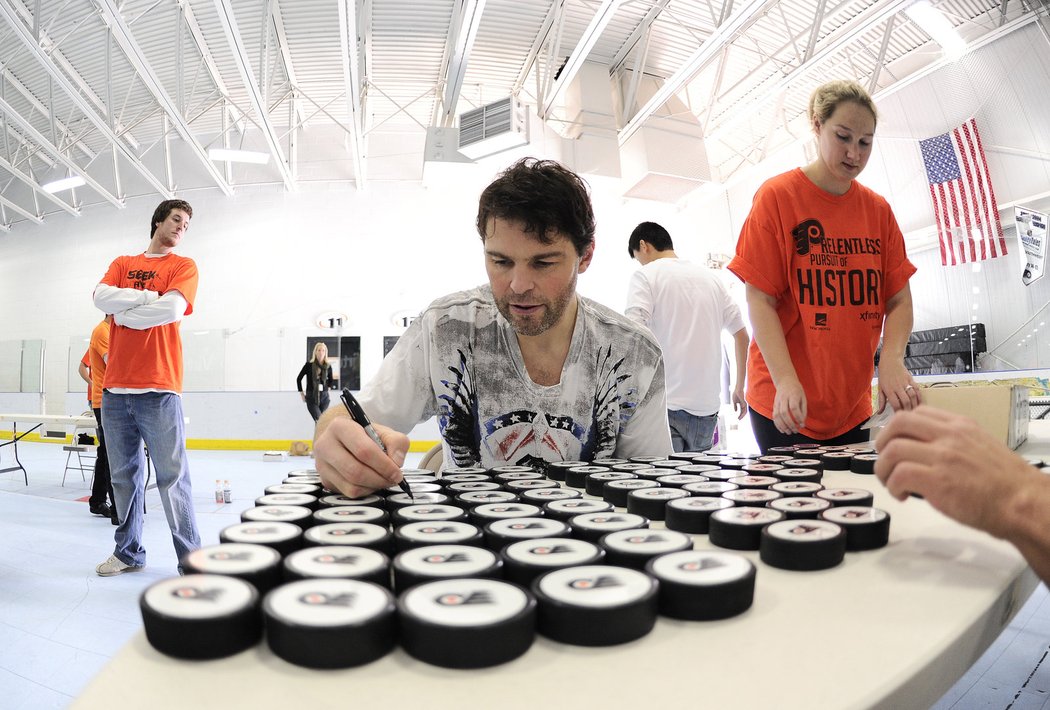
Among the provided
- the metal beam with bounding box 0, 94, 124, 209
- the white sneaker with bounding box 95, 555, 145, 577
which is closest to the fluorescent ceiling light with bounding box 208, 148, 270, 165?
the metal beam with bounding box 0, 94, 124, 209

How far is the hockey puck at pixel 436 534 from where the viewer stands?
49cm

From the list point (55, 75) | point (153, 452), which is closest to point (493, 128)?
point (55, 75)

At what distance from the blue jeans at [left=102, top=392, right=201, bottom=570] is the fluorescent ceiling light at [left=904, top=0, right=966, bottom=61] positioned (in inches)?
261

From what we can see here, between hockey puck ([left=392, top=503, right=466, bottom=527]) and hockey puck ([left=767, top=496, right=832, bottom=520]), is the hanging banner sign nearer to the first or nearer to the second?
hockey puck ([left=767, top=496, right=832, bottom=520])

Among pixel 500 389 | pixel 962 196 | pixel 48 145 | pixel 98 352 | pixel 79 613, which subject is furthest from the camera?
pixel 962 196

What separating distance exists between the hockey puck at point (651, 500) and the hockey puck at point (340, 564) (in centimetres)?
31

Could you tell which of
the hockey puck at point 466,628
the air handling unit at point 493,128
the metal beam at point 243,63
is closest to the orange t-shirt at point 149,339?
the hockey puck at point 466,628

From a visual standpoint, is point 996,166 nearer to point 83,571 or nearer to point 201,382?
point 83,571

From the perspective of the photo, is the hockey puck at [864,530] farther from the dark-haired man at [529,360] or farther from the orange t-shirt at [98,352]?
the orange t-shirt at [98,352]

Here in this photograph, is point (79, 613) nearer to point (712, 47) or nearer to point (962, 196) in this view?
point (712, 47)

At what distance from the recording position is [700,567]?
1.39 ft

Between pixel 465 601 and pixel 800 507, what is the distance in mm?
388

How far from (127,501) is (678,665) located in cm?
276

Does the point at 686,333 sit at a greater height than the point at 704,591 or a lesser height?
greater
